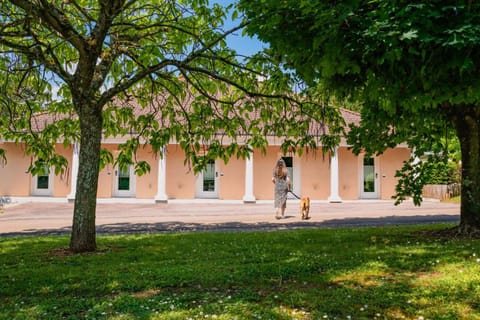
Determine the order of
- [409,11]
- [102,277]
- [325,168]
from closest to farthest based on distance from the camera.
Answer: [409,11] → [102,277] → [325,168]

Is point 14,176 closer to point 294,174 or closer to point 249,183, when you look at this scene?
point 249,183

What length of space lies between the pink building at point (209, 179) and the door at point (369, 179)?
12.0 inches

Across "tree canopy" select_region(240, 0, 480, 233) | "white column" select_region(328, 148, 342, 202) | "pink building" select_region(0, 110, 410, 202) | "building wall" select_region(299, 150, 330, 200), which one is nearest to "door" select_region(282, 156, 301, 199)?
"pink building" select_region(0, 110, 410, 202)

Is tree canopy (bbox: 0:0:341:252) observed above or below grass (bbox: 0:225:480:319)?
above

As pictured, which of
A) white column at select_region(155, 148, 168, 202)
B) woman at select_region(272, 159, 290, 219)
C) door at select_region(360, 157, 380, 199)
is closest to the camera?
woman at select_region(272, 159, 290, 219)

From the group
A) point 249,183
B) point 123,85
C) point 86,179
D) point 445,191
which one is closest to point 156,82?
point 123,85

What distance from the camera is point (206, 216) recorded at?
46.0 ft

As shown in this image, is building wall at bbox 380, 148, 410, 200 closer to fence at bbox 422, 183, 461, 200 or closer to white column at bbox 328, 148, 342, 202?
fence at bbox 422, 183, 461, 200

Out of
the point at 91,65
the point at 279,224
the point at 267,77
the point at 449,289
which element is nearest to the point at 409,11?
the point at 449,289

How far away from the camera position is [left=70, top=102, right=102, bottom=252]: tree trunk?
626cm

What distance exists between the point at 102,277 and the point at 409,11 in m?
4.76

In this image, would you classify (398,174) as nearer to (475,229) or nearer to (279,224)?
(475,229)

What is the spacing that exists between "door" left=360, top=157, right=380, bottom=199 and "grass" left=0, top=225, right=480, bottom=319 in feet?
50.5

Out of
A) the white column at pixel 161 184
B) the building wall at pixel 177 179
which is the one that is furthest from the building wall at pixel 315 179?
the white column at pixel 161 184
